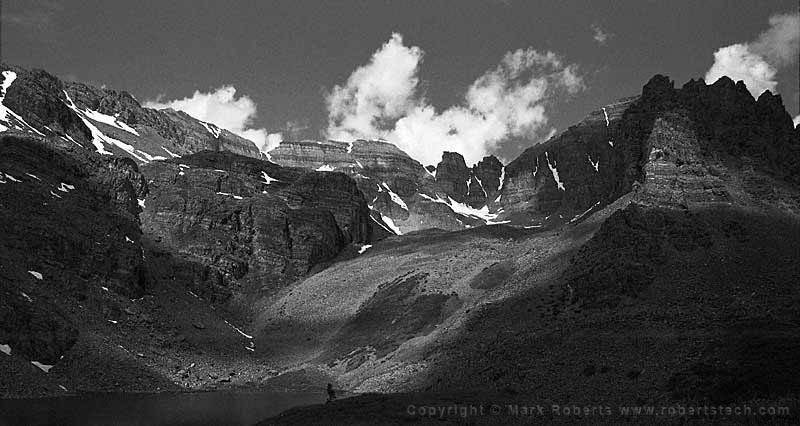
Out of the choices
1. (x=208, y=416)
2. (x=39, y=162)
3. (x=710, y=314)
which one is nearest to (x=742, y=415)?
(x=710, y=314)

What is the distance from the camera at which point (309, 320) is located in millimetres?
127875

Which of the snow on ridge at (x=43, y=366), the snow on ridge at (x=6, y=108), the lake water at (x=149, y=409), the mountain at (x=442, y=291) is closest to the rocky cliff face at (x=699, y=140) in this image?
the mountain at (x=442, y=291)

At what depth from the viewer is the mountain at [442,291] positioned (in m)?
52.7

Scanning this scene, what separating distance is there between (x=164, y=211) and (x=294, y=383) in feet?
286

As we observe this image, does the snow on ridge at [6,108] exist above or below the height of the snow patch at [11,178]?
above

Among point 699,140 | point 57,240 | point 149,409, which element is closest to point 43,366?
point 149,409

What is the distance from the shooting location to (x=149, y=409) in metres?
67.3

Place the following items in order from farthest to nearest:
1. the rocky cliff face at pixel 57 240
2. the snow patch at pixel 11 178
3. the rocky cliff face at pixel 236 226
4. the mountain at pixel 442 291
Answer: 1. the rocky cliff face at pixel 236 226
2. the snow patch at pixel 11 178
3. the rocky cliff face at pixel 57 240
4. the mountain at pixel 442 291

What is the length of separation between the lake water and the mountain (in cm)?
711

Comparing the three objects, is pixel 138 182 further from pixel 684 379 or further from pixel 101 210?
pixel 684 379

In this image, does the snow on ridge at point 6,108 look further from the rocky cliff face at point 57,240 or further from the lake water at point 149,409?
the lake water at point 149,409

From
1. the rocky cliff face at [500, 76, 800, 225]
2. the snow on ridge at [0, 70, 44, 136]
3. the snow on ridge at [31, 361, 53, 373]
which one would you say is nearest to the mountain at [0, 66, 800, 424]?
the snow on ridge at [31, 361, 53, 373]

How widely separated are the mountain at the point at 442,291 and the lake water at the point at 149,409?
7114mm

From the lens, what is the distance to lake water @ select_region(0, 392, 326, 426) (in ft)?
186
